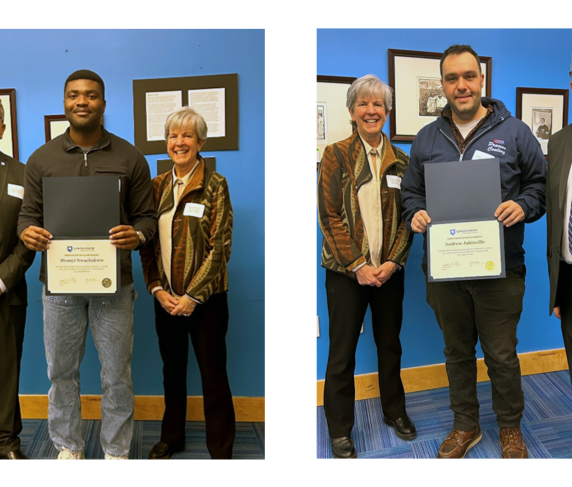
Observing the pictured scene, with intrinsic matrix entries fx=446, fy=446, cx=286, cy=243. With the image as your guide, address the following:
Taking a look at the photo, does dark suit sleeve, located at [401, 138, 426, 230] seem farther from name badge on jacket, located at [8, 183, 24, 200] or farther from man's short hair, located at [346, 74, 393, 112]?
name badge on jacket, located at [8, 183, 24, 200]

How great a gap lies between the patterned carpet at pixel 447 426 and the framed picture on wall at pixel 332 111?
4.17 feet

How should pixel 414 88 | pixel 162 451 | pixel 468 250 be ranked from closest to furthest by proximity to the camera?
pixel 468 250 → pixel 162 451 → pixel 414 88

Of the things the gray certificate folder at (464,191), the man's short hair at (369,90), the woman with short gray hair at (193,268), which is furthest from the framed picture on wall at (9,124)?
the gray certificate folder at (464,191)

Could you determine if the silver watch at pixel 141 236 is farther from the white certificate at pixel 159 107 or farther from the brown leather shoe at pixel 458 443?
the brown leather shoe at pixel 458 443

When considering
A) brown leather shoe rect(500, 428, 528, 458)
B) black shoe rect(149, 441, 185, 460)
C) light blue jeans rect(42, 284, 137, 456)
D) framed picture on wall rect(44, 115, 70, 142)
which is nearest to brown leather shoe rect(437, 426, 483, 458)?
brown leather shoe rect(500, 428, 528, 458)

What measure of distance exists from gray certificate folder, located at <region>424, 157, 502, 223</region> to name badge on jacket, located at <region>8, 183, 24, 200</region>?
1.72m

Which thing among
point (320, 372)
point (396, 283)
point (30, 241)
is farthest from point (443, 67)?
point (30, 241)

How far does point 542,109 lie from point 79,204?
2.18 metres

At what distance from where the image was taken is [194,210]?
1.90m

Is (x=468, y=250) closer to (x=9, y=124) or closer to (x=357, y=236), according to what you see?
(x=357, y=236)

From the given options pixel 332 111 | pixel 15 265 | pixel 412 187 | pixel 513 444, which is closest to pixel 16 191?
pixel 15 265

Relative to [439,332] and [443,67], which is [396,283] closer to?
[439,332]
